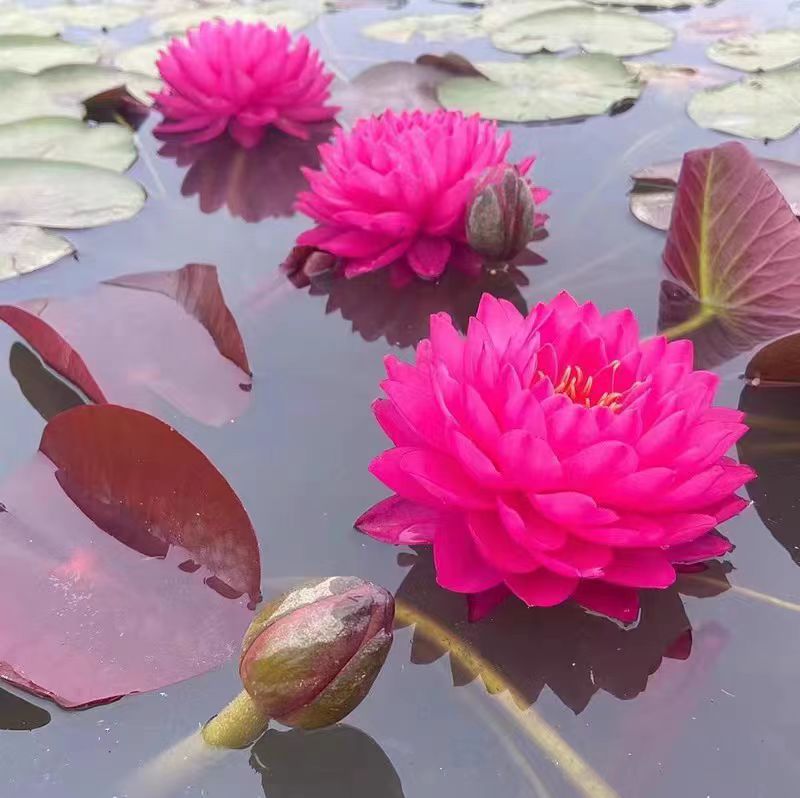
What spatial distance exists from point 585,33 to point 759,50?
54 cm

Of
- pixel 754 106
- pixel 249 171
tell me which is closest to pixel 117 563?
pixel 249 171

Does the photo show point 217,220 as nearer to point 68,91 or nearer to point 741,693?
point 68,91

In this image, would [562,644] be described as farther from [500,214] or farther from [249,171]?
[249,171]

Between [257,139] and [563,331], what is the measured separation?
1.29m

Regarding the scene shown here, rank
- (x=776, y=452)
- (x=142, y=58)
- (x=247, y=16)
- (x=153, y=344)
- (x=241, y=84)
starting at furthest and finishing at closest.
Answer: (x=247, y=16) → (x=142, y=58) → (x=241, y=84) → (x=153, y=344) → (x=776, y=452)

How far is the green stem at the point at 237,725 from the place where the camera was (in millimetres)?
720

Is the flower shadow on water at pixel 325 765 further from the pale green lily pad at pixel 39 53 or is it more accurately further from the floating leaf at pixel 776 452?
the pale green lily pad at pixel 39 53

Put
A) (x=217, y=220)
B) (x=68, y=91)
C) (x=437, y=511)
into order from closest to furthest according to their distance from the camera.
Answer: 1. (x=437, y=511)
2. (x=217, y=220)
3. (x=68, y=91)

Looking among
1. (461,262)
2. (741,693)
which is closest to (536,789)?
(741,693)

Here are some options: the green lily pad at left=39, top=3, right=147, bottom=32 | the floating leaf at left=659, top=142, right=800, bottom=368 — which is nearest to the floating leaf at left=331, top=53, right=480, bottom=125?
the floating leaf at left=659, top=142, right=800, bottom=368

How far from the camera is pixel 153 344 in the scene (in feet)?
3.93

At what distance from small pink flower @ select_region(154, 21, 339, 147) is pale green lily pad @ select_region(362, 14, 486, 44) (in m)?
0.73

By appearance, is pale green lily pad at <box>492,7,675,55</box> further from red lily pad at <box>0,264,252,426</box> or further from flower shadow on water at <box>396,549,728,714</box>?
flower shadow on water at <box>396,549,728,714</box>

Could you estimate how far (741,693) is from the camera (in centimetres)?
78
